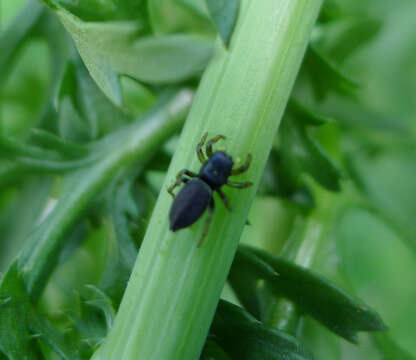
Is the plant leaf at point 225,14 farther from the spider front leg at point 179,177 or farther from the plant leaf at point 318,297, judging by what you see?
the plant leaf at point 318,297

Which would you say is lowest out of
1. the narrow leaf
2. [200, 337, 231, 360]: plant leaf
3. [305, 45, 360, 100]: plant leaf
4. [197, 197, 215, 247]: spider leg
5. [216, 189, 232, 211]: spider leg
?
[200, 337, 231, 360]: plant leaf

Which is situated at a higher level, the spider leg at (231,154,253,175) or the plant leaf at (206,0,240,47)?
the plant leaf at (206,0,240,47)

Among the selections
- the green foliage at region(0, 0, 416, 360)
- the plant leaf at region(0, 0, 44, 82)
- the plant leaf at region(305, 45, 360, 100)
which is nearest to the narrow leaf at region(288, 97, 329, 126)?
the green foliage at region(0, 0, 416, 360)

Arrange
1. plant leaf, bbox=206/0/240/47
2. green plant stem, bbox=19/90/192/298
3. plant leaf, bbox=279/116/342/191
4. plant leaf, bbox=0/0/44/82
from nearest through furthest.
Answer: plant leaf, bbox=206/0/240/47 → green plant stem, bbox=19/90/192/298 → plant leaf, bbox=279/116/342/191 → plant leaf, bbox=0/0/44/82

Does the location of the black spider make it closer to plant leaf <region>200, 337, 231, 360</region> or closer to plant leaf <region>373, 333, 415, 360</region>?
plant leaf <region>200, 337, 231, 360</region>

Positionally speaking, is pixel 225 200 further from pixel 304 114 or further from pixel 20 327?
pixel 20 327

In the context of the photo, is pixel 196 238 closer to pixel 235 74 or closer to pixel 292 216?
pixel 235 74

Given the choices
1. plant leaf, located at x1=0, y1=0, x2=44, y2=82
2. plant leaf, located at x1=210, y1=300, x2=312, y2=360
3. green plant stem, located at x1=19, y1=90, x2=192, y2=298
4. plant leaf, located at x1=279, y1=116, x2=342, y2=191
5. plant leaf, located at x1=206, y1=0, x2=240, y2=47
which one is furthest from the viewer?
plant leaf, located at x1=0, y1=0, x2=44, y2=82

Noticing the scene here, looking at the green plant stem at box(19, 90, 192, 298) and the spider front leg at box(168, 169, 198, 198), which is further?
the green plant stem at box(19, 90, 192, 298)

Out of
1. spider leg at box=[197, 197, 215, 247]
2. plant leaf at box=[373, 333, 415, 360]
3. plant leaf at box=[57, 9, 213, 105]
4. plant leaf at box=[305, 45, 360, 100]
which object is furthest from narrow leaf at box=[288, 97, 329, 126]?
plant leaf at box=[373, 333, 415, 360]
